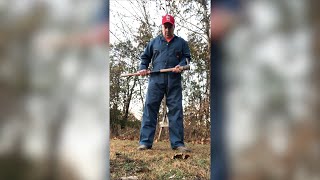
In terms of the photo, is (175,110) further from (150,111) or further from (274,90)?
(274,90)

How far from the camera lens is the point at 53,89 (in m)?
0.98

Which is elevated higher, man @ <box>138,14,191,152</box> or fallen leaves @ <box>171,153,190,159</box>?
man @ <box>138,14,191,152</box>

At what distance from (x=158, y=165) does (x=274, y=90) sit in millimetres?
1721

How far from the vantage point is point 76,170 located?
3.24 ft

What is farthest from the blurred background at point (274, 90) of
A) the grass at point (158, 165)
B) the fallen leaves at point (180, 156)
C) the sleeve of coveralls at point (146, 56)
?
the sleeve of coveralls at point (146, 56)

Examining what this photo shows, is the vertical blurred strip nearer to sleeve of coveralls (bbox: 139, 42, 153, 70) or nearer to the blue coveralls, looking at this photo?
the blue coveralls

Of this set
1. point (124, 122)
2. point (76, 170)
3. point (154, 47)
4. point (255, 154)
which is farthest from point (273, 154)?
point (124, 122)

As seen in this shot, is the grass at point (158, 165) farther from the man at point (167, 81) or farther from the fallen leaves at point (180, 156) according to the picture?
the man at point (167, 81)

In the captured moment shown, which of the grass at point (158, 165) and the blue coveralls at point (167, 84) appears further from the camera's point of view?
the blue coveralls at point (167, 84)

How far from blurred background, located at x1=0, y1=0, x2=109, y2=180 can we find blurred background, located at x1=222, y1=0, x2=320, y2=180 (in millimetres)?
305

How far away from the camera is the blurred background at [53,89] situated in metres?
0.97

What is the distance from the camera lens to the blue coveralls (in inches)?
114

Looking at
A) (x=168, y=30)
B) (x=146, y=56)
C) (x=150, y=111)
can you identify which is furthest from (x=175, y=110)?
(x=168, y=30)

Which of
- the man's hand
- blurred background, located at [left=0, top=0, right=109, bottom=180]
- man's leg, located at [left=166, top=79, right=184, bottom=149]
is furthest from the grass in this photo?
blurred background, located at [left=0, top=0, right=109, bottom=180]
